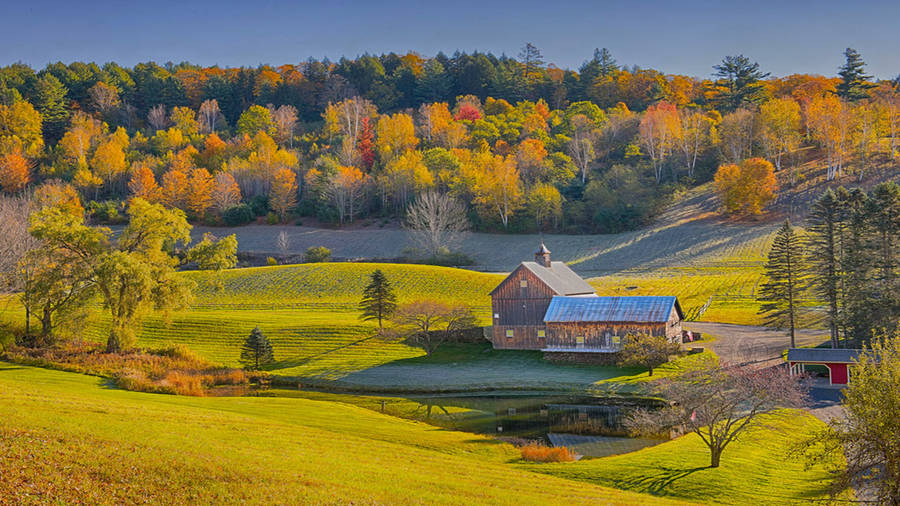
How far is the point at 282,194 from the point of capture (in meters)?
106

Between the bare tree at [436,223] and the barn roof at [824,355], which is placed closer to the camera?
the barn roof at [824,355]

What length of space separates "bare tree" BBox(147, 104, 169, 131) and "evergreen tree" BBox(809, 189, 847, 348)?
135m

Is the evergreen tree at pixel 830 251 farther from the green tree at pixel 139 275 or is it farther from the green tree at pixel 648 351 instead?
the green tree at pixel 139 275

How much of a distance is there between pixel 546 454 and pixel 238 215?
87.1 metres

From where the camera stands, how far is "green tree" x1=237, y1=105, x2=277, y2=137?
443 ft

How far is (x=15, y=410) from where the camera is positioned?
18.0 metres

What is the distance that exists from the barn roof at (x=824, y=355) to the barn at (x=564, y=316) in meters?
7.68

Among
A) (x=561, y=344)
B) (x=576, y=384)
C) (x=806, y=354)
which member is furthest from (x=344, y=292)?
(x=806, y=354)

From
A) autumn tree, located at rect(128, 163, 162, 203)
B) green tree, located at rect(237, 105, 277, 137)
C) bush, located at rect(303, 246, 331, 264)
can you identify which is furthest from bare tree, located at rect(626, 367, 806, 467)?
green tree, located at rect(237, 105, 277, 137)

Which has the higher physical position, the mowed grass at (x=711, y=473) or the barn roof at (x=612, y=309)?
the barn roof at (x=612, y=309)

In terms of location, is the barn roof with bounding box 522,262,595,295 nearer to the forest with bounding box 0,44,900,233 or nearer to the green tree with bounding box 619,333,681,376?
the green tree with bounding box 619,333,681,376

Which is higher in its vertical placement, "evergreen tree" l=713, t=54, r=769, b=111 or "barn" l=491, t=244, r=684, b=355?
"evergreen tree" l=713, t=54, r=769, b=111

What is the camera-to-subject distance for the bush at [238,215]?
103 metres

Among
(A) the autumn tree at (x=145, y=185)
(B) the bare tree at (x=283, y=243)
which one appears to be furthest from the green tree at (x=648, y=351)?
(A) the autumn tree at (x=145, y=185)
